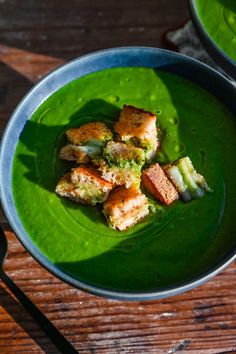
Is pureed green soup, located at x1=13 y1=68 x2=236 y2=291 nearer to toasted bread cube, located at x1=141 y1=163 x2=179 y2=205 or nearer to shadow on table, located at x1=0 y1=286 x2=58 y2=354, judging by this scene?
toasted bread cube, located at x1=141 y1=163 x2=179 y2=205

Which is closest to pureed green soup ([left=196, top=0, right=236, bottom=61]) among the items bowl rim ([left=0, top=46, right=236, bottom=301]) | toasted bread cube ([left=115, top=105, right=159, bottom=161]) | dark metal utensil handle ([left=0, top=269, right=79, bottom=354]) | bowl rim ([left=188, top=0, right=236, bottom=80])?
bowl rim ([left=188, top=0, right=236, bottom=80])

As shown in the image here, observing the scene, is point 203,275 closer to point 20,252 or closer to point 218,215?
point 218,215

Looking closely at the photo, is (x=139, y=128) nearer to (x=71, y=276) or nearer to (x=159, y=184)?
(x=159, y=184)

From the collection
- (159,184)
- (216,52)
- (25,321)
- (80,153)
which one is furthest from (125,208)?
(216,52)

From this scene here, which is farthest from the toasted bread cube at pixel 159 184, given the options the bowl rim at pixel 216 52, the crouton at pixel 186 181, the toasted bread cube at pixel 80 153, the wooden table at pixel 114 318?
the bowl rim at pixel 216 52

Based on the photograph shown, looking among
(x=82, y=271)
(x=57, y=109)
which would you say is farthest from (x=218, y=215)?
(x=57, y=109)
